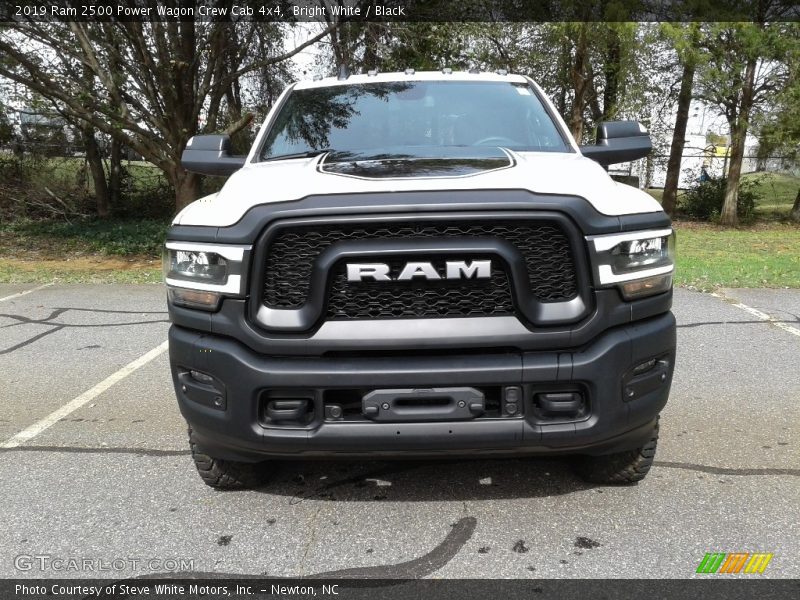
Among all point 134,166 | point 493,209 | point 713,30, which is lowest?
point 134,166

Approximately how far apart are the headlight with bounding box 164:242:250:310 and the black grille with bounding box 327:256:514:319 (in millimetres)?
380

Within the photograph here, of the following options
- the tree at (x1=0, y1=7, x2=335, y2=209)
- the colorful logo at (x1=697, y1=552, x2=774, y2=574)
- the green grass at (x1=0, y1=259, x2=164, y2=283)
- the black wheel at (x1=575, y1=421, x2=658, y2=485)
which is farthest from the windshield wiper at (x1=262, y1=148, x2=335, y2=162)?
the tree at (x1=0, y1=7, x2=335, y2=209)

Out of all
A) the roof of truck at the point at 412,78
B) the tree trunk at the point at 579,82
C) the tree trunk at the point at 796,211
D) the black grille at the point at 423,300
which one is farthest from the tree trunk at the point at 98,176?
the tree trunk at the point at 796,211

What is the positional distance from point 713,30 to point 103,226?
46.8 ft

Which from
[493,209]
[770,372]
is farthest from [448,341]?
[770,372]

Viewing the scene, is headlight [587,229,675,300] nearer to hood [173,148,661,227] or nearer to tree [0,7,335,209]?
hood [173,148,661,227]

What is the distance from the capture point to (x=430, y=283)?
2.48 m

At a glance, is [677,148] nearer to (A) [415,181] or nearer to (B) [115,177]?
(B) [115,177]

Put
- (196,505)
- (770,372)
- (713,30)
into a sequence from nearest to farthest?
(196,505) → (770,372) → (713,30)

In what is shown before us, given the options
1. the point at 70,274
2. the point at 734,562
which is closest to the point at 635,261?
the point at 734,562

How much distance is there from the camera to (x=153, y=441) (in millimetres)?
3723

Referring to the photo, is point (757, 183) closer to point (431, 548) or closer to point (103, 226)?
point (103, 226)

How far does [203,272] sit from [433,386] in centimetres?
101

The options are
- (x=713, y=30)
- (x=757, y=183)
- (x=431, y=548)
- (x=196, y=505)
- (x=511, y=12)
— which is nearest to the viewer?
(x=431, y=548)
